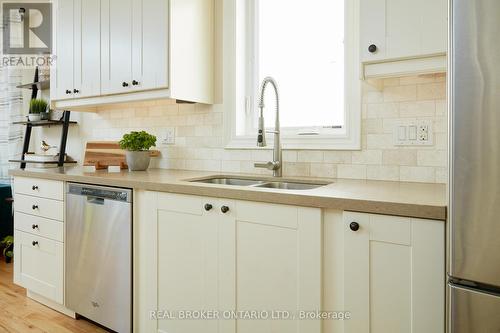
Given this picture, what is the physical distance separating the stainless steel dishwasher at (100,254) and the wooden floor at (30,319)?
0.29 feet

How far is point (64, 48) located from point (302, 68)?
1866mm

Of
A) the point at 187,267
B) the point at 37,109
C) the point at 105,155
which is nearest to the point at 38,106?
the point at 37,109

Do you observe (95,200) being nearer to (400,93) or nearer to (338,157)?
(338,157)

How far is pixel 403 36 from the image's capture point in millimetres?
1522

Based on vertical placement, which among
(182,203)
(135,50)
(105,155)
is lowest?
(182,203)

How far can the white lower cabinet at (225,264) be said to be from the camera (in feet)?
4.63

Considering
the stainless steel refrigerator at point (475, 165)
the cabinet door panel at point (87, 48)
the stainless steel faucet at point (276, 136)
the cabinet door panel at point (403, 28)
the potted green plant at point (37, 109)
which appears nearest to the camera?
the stainless steel refrigerator at point (475, 165)

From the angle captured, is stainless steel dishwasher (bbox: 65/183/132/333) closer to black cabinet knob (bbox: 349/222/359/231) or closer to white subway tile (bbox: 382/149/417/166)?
black cabinet knob (bbox: 349/222/359/231)

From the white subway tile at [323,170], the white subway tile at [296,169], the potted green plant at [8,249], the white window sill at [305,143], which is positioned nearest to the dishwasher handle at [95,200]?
the white window sill at [305,143]

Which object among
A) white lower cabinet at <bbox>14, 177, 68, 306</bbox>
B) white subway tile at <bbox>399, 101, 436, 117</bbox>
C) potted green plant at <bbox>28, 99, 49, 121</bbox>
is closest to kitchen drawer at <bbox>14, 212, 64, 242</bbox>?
white lower cabinet at <bbox>14, 177, 68, 306</bbox>

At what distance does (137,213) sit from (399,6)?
5.14 ft

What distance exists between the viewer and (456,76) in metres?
1.01

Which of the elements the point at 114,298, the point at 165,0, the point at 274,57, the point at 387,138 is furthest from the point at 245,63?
the point at 114,298

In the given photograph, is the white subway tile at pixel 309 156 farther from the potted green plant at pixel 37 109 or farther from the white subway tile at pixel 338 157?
the potted green plant at pixel 37 109
